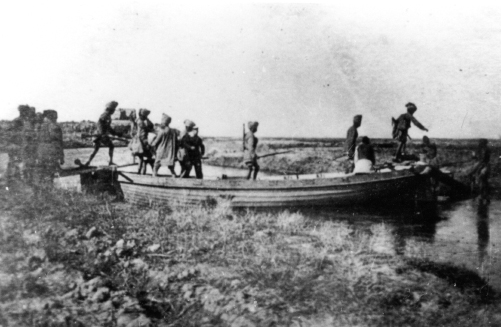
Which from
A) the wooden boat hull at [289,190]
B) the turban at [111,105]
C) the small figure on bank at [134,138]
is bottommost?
the wooden boat hull at [289,190]

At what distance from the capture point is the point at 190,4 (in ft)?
18.8

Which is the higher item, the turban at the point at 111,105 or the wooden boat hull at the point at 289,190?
the turban at the point at 111,105

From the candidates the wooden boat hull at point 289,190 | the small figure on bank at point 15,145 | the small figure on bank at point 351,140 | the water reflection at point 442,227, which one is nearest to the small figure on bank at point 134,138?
the wooden boat hull at point 289,190

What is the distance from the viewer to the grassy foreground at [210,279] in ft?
13.8

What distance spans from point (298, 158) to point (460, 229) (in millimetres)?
9235

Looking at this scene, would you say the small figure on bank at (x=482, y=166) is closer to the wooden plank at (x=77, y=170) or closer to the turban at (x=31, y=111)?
the wooden plank at (x=77, y=170)

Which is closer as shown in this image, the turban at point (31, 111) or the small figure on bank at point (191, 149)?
the turban at point (31, 111)

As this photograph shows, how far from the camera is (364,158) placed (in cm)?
729

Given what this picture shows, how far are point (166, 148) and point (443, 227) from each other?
227 inches

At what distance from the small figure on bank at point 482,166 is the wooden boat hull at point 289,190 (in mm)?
1352

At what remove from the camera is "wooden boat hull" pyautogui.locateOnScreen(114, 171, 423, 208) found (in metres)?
6.59

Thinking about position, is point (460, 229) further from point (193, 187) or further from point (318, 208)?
point (193, 187)

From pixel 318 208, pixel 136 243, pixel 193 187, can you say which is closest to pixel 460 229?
pixel 318 208

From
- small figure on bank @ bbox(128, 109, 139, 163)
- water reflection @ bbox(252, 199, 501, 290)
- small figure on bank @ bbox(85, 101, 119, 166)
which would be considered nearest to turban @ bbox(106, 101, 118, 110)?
small figure on bank @ bbox(85, 101, 119, 166)
